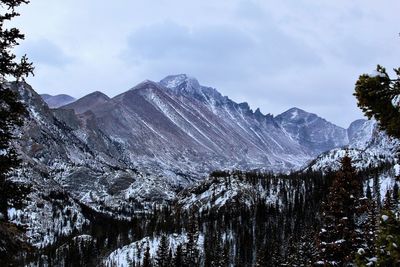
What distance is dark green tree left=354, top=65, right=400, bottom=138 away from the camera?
1016 cm

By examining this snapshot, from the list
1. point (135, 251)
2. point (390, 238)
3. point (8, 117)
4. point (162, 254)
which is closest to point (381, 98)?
point (390, 238)

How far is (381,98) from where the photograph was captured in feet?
34.1

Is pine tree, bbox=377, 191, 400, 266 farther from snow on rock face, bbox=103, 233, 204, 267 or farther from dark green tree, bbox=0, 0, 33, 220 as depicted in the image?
snow on rock face, bbox=103, 233, 204, 267

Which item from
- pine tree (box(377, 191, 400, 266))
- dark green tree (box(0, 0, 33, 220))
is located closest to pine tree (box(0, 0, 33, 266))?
dark green tree (box(0, 0, 33, 220))

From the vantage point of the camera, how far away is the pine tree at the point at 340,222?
22359mm

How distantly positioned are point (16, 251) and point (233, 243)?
7407 inches

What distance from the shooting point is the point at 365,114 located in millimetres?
10898

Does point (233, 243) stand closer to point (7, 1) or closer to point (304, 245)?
point (304, 245)

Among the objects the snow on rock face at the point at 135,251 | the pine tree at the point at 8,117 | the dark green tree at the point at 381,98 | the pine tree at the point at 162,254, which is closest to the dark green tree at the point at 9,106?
the pine tree at the point at 8,117

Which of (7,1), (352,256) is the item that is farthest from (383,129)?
(7,1)

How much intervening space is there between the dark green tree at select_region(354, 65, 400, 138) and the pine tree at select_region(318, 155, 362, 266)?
13.0 m

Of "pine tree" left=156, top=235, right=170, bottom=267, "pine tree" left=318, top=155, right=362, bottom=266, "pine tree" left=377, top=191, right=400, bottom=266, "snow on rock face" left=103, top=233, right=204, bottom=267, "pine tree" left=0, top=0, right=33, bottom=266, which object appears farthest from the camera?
"snow on rock face" left=103, top=233, right=204, bottom=267

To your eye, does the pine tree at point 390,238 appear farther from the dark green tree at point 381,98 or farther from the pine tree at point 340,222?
the pine tree at point 340,222

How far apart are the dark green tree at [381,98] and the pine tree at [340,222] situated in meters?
13.0
